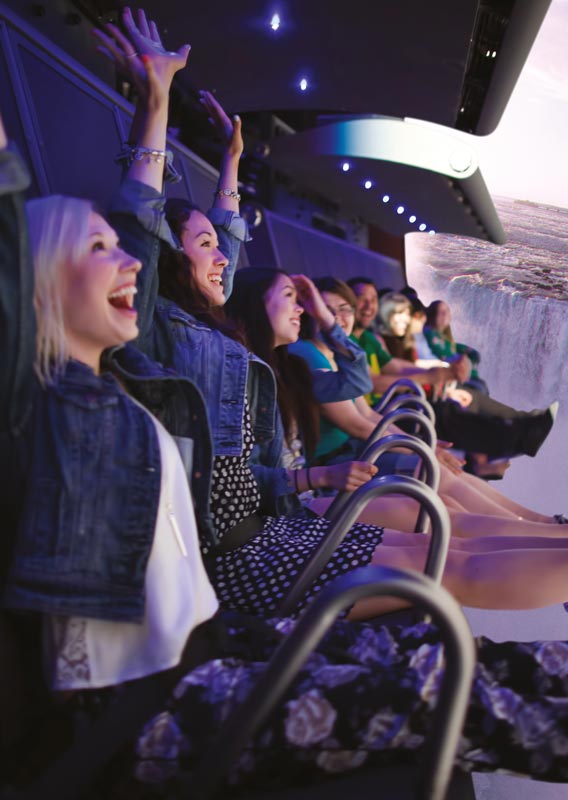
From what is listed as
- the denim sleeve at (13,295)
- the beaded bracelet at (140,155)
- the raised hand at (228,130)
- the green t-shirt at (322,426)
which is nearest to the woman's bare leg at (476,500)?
the green t-shirt at (322,426)

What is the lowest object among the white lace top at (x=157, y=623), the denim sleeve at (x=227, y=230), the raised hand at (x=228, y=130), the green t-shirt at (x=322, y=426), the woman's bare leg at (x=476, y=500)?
the white lace top at (x=157, y=623)

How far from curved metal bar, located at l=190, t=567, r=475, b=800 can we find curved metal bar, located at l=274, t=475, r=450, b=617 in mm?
546

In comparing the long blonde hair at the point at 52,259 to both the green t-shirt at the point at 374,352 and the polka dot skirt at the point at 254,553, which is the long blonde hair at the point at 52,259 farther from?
the green t-shirt at the point at 374,352

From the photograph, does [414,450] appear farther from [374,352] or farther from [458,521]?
[374,352]

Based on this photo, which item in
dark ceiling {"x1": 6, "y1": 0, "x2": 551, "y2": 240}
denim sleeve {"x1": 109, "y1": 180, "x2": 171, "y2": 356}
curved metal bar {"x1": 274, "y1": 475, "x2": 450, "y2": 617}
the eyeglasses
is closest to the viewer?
curved metal bar {"x1": 274, "y1": 475, "x2": 450, "y2": 617}

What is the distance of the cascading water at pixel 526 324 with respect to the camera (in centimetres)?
423

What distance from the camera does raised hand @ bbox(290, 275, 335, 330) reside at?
2.86 m

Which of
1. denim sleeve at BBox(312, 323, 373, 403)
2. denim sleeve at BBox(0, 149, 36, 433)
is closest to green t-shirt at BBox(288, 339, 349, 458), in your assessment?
denim sleeve at BBox(312, 323, 373, 403)

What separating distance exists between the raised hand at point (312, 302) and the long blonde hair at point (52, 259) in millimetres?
1834

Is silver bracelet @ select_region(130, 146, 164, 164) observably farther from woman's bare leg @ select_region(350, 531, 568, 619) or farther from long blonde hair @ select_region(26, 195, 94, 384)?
woman's bare leg @ select_region(350, 531, 568, 619)

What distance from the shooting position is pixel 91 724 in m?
0.91

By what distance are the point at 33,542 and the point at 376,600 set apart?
0.81 metres

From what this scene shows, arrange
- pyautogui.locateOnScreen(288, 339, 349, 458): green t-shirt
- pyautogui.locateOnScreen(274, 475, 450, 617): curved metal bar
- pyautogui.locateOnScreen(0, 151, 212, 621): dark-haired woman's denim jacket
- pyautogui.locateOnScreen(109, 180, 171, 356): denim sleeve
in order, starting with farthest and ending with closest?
pyautogui.locateOnScreen(288, 339, 349, 458): green t-shirt → pyautogui.locateOnScreen(109, 180, 171, 356): denim sleeve → pyautogui.locateOnScreen(274, 475, 450, 617): curved metal bar → pyautogui.locateOnScreen(0, 151, 212, 621): dark-haired woman's denim jacket

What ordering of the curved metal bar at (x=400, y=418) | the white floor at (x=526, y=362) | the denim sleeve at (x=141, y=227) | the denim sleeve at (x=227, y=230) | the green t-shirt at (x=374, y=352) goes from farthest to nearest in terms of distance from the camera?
the green t-shirt at (x=374, y=352) < the white floor at (x=526, y=362) < the curved metal bar at (x=400, y=418) < the denim sleeve at (x=227, y=230) < the denim sleeve at (x=141, y=227)
